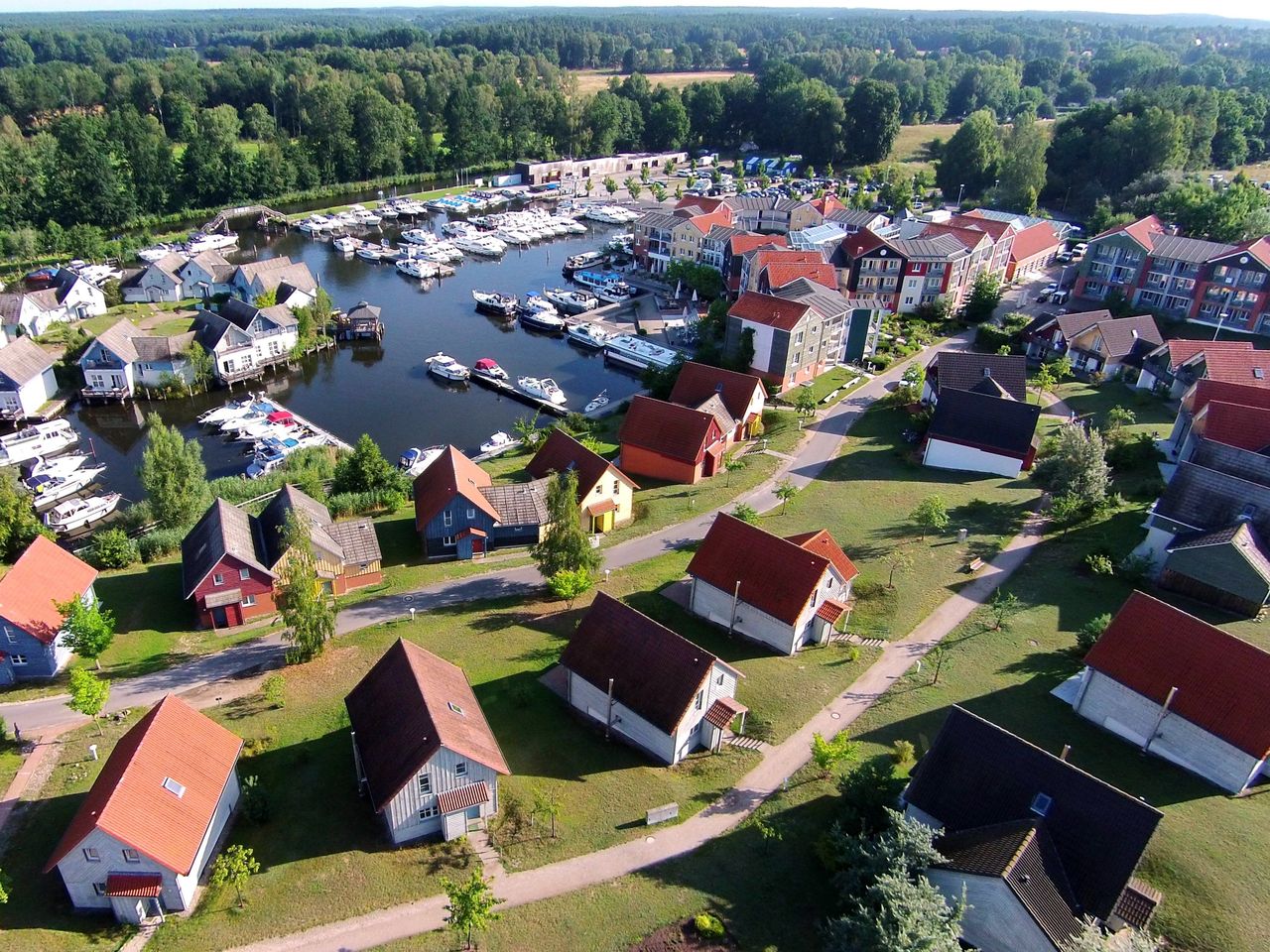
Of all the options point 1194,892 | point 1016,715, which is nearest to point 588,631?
point 1016,715

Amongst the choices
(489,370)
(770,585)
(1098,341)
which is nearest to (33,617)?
(770,585)

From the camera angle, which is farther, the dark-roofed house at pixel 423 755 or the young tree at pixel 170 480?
the young tree at pixel 170 480

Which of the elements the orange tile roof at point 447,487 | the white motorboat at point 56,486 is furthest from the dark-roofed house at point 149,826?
the white motorboat at point 56,486

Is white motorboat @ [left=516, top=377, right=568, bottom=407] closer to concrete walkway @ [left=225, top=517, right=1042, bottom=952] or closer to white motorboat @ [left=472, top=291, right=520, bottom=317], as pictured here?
white motorboat @ [left=472, top=291, right=520, bottom=317]

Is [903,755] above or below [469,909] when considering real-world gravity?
below

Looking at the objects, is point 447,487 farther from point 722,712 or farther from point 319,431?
point 319,431

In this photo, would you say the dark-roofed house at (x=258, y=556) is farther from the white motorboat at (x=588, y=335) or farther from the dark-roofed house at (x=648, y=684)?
the white motorboat at (x=588, y=335)
